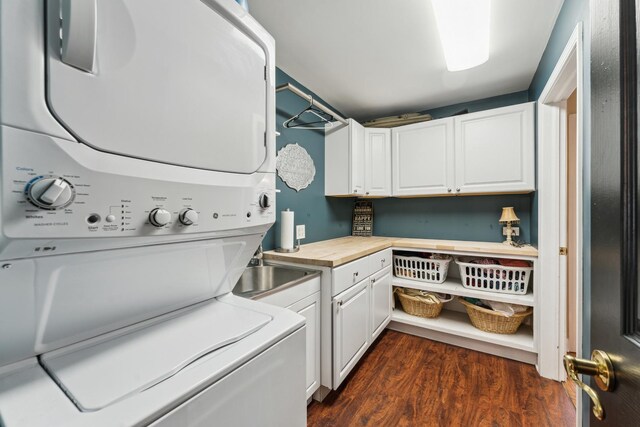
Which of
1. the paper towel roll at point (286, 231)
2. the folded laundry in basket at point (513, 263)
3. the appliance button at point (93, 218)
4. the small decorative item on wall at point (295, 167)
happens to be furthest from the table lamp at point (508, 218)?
the appliance button at point (93, 218)

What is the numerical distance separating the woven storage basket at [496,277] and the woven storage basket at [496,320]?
0.18 m

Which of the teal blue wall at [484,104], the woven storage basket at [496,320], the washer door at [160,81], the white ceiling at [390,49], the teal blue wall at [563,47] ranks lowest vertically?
the woven storage basket at [496,320]

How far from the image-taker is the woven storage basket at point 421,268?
2379mm

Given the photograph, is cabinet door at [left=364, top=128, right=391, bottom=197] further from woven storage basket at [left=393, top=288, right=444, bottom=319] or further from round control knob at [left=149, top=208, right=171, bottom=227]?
round control knob at [left=149, top=208, right=171, bottom=227]

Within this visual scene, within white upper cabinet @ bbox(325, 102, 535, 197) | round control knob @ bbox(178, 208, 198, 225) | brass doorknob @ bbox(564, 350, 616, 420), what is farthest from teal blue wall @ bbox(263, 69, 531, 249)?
brass doorknob @ bbox(564, 350, 616, 420)

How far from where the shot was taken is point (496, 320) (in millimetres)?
2137

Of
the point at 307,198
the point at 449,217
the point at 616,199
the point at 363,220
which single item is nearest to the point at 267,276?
the point at 307,198

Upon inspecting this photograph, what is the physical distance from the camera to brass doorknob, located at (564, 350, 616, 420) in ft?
1.56

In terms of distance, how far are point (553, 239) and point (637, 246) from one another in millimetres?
1761

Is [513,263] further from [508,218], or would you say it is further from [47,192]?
[47,192]

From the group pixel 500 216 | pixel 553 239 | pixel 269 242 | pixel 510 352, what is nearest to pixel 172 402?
pixel 269 242

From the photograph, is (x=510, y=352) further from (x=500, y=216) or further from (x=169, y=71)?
(x=169, y=71)

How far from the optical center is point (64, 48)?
44 centimetres

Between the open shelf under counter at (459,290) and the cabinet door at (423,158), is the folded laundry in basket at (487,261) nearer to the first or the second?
the open shelf under counter at (459,290)
